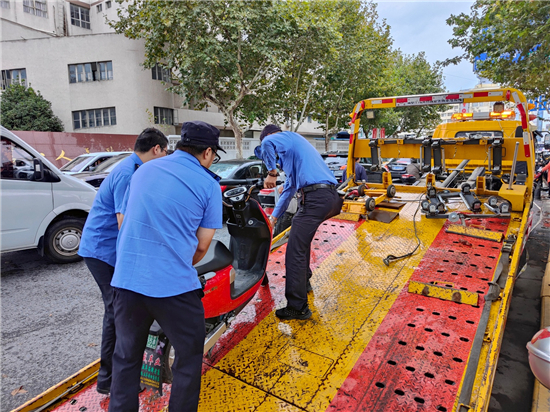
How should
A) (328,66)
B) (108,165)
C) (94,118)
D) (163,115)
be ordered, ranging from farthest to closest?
(163,115)
(94,118)
(328,66)
(108,165)

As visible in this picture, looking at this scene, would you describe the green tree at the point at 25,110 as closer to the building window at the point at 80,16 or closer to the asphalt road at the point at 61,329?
the building window at the point at 80,16

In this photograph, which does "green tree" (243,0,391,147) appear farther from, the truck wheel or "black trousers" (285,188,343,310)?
"black trousers" (285,188,343,310)

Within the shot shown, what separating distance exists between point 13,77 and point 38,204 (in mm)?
21398

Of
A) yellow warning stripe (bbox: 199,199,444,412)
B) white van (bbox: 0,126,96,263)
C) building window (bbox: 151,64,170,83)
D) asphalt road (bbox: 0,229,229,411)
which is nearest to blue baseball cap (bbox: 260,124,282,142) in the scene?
yellow warning stripe (bbox: 199,199,444,412)

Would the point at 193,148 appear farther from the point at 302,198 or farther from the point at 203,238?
the point at 302,198

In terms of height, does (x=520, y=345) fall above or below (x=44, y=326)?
below

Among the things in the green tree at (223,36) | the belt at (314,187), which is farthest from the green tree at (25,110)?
the belt at (314,187)

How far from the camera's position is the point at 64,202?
5508 millimetres

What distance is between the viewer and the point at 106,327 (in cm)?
236

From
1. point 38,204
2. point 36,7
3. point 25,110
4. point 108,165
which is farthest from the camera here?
point 36,7

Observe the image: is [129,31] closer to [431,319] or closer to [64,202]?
[64,202]

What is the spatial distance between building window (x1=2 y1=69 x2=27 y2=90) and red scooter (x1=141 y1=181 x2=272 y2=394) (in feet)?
77.4

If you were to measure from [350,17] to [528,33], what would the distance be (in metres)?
13.1

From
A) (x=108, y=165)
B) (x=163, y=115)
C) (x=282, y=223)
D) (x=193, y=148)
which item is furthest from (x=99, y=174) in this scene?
(x=163, y=115)
